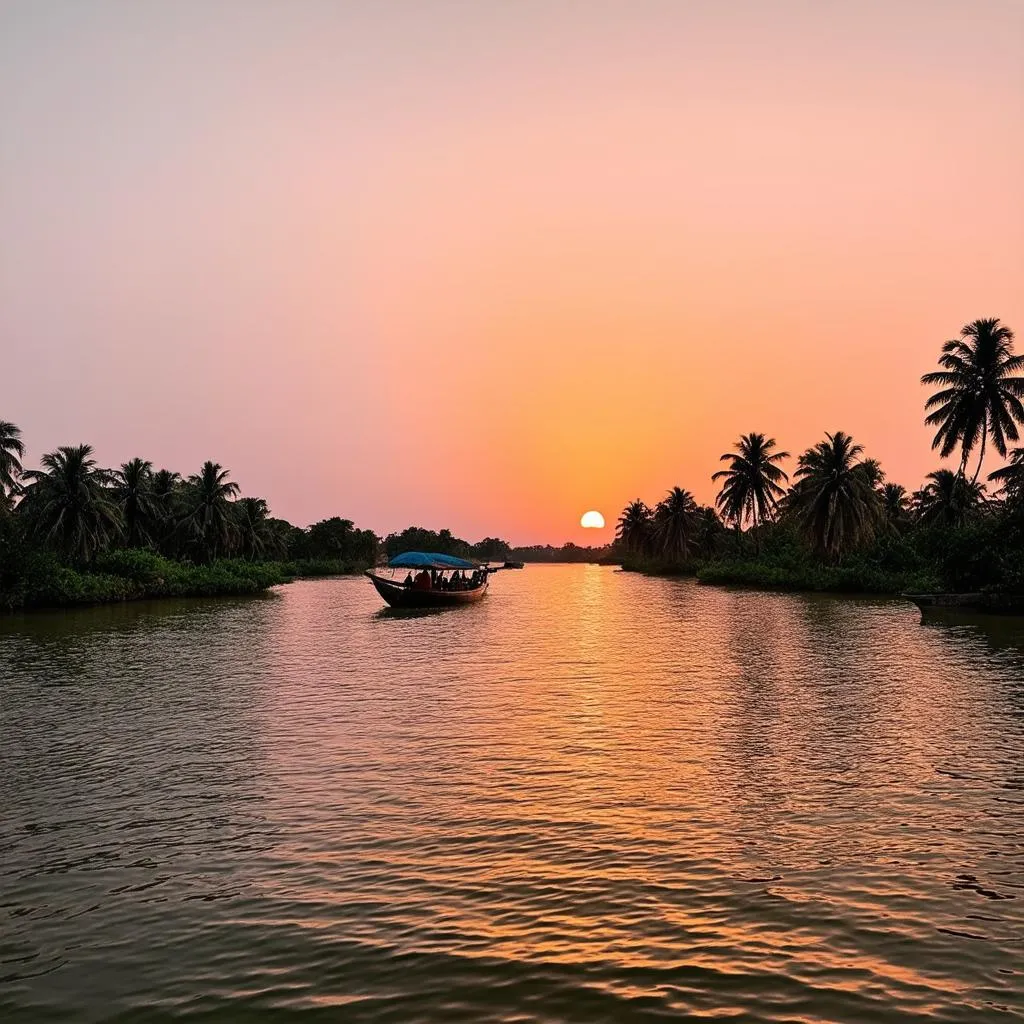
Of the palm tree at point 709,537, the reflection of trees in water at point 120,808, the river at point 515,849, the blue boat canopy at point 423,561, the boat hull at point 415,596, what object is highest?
the palm tree at point 709,537

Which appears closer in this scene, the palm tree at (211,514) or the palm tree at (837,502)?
the palm tree at (837,502)

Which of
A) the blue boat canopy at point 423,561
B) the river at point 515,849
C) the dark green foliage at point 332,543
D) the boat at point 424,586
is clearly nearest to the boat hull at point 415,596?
the boat at point 424,586

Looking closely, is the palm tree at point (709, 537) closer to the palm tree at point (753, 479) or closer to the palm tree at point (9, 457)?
the palm tree at point (753, 479)

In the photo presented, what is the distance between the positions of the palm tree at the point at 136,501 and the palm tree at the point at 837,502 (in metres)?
59.1

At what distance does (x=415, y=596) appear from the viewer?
56.4 meters

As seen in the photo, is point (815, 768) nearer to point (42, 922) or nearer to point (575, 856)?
point (575, 856)

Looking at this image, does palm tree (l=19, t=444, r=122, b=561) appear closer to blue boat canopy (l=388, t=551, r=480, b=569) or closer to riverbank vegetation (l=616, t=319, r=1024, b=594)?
blue boat canopy (l=388, t=551, r=480, b=569)

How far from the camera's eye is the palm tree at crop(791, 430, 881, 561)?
6469cm

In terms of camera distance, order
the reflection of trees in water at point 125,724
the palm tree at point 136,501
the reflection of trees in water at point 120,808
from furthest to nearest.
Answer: the palm tree at point 136,501, the reflection of trees in water at point 125,724, the reflection of trees in water at point 120,808

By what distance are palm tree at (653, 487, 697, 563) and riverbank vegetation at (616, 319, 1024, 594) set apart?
13394mm

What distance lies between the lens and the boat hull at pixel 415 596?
181 ft

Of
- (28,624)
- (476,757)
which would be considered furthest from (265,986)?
(28,624)

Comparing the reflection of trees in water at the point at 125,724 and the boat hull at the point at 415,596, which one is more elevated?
the boat hull at the point at 415,596

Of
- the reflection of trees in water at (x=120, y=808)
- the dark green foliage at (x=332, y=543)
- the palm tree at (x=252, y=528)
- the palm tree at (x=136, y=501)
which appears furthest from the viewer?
the dark green foliage at (x=332, y=543)
